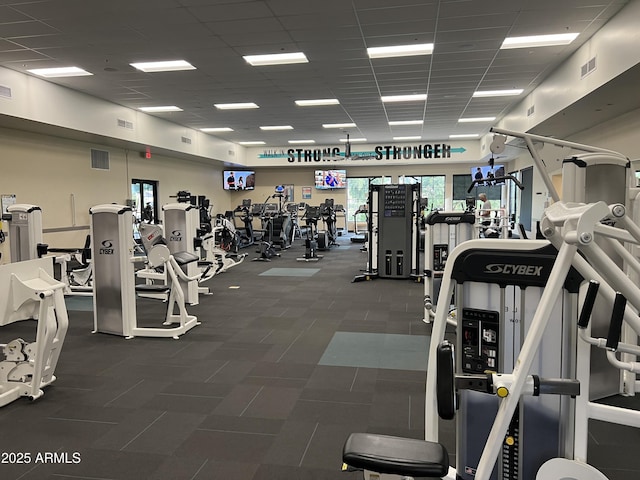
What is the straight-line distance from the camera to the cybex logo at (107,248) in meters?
4.97

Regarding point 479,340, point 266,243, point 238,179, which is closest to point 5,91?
point 266,243

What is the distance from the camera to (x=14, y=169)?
8.48 m

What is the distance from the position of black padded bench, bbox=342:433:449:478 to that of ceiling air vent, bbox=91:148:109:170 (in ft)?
35.7

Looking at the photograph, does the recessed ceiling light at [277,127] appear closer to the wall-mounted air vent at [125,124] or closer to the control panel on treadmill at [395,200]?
the wall-mounted air vent at [125,124]

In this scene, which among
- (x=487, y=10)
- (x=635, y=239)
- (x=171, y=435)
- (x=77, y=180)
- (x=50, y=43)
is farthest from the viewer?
(x=77, y=180)

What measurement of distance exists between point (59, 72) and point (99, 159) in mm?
3405

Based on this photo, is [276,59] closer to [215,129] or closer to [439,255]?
[439,255]

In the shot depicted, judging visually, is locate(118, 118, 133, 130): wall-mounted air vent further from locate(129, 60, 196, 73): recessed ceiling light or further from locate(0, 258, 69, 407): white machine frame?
locate(0, 258, 69, 407): white machine frame

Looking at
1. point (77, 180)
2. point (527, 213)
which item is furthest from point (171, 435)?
point (527, 213)

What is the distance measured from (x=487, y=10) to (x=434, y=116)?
6700 mm

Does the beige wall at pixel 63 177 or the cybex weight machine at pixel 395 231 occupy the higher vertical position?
the beige wall at pixel 63 177

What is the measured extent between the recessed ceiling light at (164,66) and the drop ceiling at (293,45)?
0.17 metres

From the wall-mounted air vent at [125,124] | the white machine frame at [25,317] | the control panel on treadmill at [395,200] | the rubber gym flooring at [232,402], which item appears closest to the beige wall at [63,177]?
the wall-mounted air vent at [125,124]

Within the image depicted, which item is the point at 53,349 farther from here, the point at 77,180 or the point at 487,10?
the point at 77,180
